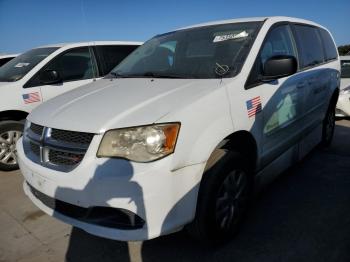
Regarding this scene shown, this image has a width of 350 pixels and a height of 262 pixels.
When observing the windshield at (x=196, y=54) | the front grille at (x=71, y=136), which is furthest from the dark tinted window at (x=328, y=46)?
the front grille at (x=71, y=136)

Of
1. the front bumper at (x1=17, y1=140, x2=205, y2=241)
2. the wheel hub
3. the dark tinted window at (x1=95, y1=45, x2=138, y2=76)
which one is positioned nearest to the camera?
the front bumper at (x1=17, y1=140, x2=205, y2=241)

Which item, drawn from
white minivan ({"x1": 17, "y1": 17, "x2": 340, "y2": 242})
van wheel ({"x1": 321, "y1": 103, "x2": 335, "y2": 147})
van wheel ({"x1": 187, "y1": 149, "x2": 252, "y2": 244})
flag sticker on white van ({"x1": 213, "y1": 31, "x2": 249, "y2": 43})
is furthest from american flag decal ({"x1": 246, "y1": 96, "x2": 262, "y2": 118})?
van wheel ({"x1": 321, "y1": 103, "x2": 335, "y2": 147})

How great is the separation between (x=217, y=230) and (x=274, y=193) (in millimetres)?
1350

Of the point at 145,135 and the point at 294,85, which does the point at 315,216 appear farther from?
the point at 145,135

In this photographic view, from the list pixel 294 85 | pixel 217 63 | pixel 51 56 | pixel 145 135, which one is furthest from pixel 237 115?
pixel 51 56

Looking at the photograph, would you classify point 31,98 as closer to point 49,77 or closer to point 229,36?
point 49,77

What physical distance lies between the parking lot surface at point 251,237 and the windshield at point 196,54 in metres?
1.38

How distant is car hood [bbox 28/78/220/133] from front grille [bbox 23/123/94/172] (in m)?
0.05

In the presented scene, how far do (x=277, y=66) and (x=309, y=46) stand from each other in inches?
63.7

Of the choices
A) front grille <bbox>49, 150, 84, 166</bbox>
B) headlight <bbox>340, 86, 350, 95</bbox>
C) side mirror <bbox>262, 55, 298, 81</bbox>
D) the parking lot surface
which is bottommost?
headlight <bbox>340, 86, 350, 95</bbox>

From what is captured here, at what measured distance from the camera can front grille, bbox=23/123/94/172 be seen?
90.7 inches

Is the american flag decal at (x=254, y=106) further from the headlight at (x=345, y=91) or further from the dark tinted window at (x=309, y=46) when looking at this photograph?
the headlight at (x=345, y=91)

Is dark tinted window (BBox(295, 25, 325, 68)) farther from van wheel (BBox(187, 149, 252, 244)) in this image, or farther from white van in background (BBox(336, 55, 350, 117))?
white van in background (BBox(336, 55, 350, 117))

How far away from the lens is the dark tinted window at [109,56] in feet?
19.1
